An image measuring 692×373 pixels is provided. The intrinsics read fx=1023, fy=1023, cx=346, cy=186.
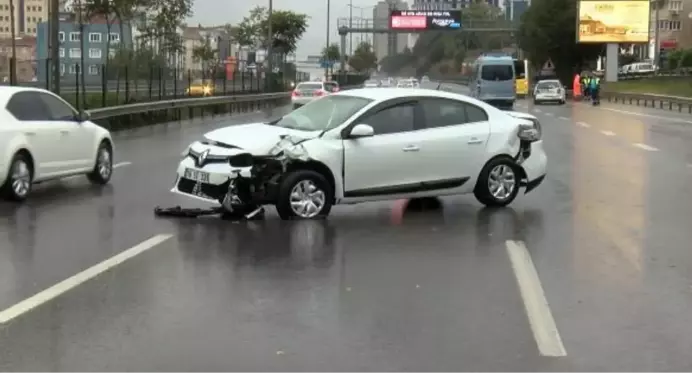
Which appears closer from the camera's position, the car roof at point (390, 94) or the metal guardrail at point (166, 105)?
the car roof at point (390, 94)

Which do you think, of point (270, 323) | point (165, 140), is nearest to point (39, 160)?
point (270, 323)

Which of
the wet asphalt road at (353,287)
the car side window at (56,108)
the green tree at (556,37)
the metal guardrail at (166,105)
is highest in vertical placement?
the green tree at (556,37)

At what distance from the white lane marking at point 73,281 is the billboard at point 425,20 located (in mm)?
76499

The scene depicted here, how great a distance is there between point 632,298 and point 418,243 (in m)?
2.96

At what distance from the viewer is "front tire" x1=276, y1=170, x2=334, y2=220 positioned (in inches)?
464

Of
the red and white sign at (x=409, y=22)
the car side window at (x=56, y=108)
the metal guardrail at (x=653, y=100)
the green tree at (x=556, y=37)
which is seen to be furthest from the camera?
the green tree at (x=556, y=37)

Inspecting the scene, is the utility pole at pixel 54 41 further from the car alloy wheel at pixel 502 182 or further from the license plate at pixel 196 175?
the car alloy wheel at pixel 502 182

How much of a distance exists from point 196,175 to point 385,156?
2.28 meters

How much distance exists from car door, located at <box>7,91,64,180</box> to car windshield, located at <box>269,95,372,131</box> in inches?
135

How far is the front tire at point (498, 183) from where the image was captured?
1327 cm

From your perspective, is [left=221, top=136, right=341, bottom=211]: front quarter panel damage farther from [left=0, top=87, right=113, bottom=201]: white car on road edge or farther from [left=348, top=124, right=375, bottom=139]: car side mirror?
[left=0, top=87, right=113, bottom=201]: white car on road edge

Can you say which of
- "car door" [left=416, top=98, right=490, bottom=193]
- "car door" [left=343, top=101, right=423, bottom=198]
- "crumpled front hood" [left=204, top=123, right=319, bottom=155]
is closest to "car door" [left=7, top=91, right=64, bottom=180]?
"crumpled front hood" [left=204, top=123, right=319, bottom=155]

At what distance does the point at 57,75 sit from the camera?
88.9ft

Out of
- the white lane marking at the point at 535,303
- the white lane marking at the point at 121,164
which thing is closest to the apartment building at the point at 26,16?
the white lane marking at the point at 121,164
